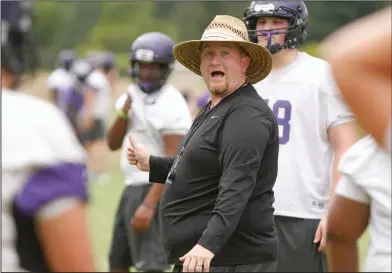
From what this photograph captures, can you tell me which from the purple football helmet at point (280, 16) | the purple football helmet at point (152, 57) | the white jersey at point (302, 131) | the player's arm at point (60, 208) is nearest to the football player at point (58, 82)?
the purple football helmet at point (152, 57)

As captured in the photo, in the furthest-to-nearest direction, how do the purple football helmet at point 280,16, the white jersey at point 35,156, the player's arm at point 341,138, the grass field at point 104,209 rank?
the grass field at point 104,209 → the purple football helmet at point 280,16 → the player's arm at point 341,138 → the white jersey at point 35,156

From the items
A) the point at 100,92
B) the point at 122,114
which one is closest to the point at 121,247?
the point at 122,114

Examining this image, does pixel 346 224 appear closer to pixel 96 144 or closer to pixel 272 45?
pixel 272 45

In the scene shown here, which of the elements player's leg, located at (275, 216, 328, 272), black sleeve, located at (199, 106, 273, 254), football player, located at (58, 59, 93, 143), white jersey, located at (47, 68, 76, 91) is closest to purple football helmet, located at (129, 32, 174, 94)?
player's leg, located at (275, 216, 328, 272)

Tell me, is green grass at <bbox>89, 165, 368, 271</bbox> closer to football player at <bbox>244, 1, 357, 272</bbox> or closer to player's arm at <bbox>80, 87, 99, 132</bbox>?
player's arm at <bbox>80, 87, 99, 132</bbox>

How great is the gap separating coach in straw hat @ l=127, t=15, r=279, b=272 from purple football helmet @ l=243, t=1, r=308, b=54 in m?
0.84

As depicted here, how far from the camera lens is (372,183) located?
2600 millimetres

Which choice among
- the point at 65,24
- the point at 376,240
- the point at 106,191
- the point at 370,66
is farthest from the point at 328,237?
the point at 65,24

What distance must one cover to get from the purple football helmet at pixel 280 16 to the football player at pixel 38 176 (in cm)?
309

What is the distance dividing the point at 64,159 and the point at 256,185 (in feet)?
7.09

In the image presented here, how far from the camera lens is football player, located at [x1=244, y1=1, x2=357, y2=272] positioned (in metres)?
5.39

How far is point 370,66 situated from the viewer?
2.27 metres

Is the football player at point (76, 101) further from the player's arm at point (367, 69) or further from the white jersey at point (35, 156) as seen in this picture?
the player's arm at point (367, 69)

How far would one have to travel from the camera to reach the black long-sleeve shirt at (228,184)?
→ 4270 mm
